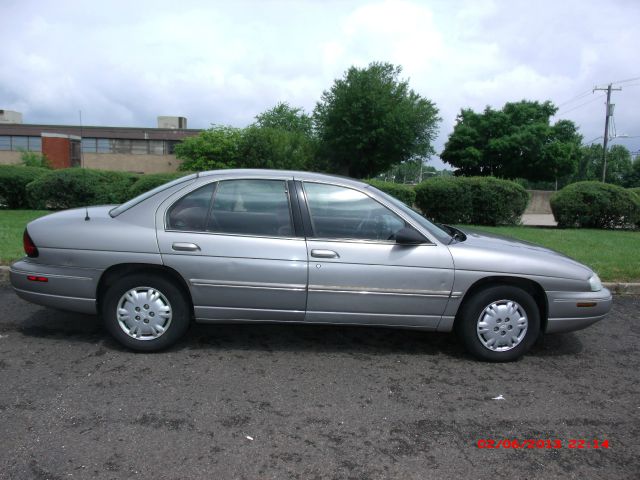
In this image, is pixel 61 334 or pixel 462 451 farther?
pixel 61 334

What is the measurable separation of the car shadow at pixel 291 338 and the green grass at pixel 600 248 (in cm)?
277

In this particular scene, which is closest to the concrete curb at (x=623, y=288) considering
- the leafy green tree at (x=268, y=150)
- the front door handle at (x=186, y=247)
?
the front door handle at (x=186, y=247)

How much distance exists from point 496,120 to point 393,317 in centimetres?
4954

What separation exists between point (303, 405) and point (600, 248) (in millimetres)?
8285

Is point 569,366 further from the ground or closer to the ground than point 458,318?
closer to the ground

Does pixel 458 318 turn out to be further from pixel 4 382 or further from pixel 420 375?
pixel 4 382

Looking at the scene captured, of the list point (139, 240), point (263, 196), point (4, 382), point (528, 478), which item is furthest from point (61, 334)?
point (528, 478)

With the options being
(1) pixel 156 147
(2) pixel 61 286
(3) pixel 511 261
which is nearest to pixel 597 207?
(3) pixel 511 261

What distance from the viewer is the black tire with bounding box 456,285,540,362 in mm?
4258

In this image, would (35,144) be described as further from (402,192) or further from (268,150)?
(402,192)

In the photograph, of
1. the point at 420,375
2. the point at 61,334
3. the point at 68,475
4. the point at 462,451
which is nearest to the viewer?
the point at 68,475

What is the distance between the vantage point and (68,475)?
265cm

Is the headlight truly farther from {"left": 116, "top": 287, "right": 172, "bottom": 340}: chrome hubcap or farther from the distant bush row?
the distant bush row

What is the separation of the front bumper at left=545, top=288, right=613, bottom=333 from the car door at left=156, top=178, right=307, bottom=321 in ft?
7.02
